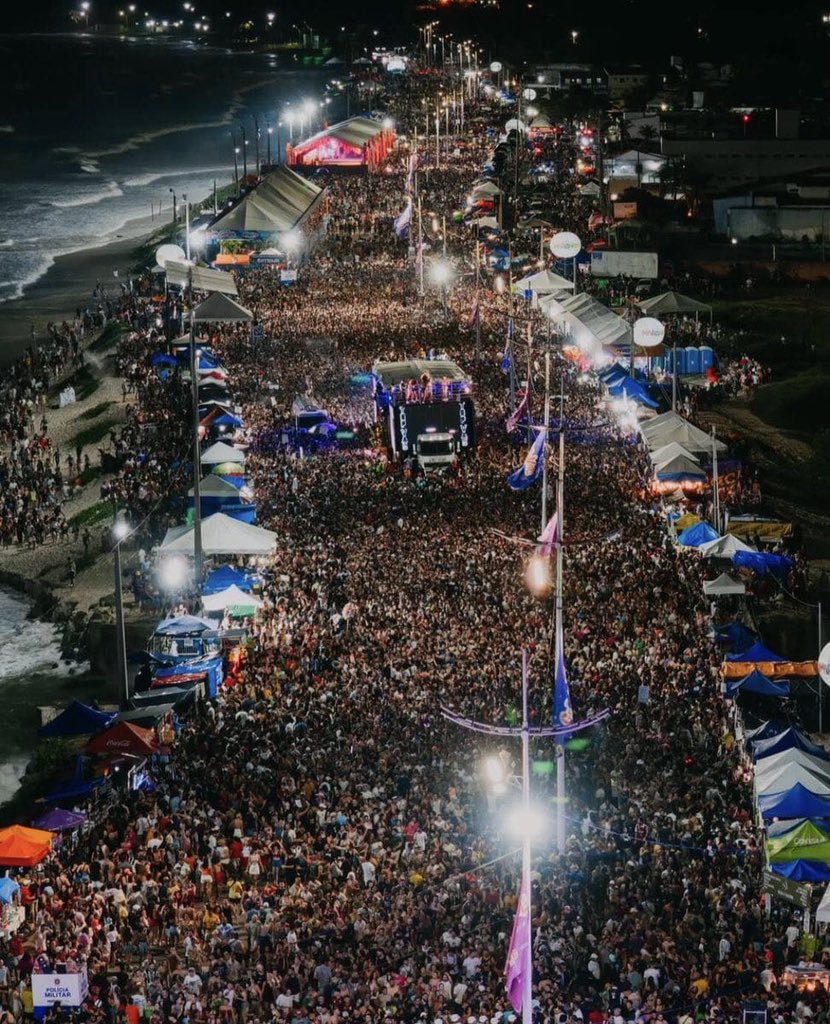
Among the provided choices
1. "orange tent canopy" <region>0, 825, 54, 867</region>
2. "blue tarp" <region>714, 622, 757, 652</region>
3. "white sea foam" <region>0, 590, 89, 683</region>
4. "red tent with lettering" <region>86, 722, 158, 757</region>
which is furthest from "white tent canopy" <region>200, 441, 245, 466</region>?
Result: "orange tent canopy" <region>0, 825, 54, 867</region>

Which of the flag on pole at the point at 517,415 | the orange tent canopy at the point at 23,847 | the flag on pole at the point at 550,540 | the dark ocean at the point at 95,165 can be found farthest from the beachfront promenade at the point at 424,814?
the dark ocean at the point at 95,165

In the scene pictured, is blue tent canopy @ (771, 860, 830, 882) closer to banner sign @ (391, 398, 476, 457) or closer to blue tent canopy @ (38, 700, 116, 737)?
blue tent canopy @ (38, 700, 116, 737)

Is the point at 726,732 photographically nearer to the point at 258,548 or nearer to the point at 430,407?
the point at 258,548

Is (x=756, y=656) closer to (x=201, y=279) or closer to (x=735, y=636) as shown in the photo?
(x=735, y=636)

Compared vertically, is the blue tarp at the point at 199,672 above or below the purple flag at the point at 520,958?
below

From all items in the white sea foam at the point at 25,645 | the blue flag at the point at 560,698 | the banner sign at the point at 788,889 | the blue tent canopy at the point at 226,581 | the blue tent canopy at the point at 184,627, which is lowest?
the white sea foam at the point at 25,645

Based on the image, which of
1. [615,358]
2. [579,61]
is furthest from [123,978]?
[579,61]

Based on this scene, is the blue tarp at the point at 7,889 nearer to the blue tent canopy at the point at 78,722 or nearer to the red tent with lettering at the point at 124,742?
the red tent with lettering at the point at 124,742

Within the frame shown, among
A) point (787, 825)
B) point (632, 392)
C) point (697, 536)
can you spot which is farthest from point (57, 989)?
point (632, 392)
